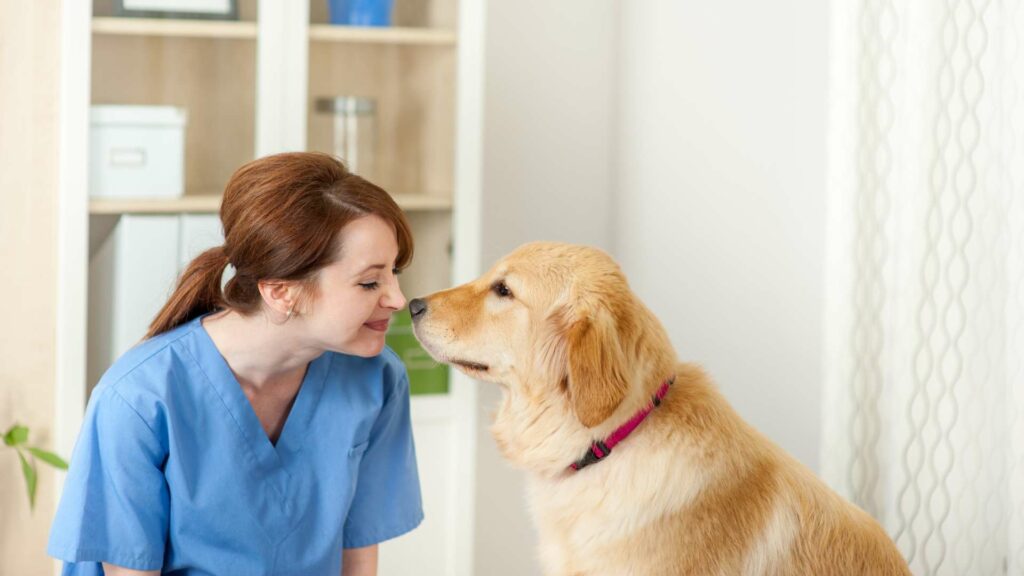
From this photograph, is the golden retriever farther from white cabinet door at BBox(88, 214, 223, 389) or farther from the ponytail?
white cabinet door at BBox(88, 214, 223, 389)

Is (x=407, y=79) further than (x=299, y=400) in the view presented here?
Yes

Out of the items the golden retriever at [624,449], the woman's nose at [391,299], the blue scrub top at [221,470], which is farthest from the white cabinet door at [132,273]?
the golden retriever at [624,449]

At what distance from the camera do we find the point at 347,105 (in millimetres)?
2402

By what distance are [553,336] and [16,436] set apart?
1.27 metres

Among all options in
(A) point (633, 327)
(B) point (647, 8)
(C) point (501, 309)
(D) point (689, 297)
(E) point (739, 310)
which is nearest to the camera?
(A) point (633, 327)

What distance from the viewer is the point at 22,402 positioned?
2.20m

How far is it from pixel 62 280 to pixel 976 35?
172 cm

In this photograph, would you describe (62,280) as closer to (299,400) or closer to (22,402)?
(22,402)

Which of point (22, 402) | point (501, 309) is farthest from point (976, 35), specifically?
point (22, 402)

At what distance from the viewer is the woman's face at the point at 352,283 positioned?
59.5 inches

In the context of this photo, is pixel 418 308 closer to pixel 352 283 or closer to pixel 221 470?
pixel 352 283

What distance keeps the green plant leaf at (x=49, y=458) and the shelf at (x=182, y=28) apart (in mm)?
853

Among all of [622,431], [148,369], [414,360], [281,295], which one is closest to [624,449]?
[622,431]

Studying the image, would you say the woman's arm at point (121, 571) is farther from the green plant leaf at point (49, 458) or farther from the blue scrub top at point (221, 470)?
the green plant leaf at point (49, 458)
